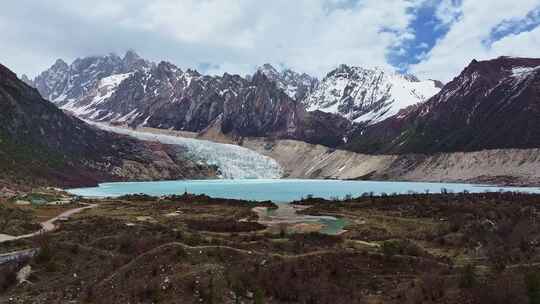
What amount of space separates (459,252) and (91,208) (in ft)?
201

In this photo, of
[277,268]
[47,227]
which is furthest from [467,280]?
[47,227]

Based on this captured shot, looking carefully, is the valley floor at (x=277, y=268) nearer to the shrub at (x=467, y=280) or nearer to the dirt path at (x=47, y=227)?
the shrub at (x=467, y=280)

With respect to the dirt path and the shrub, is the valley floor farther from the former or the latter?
the dirt path

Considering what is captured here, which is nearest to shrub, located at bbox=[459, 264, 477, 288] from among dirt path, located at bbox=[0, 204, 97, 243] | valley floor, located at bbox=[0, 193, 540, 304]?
valley floor, located at bbox=[0, 193, 540, 304]

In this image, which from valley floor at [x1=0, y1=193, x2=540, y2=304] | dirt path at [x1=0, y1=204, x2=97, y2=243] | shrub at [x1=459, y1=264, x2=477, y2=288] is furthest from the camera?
dirt path at [x1=0, y1=204, x2=97, y2=243]

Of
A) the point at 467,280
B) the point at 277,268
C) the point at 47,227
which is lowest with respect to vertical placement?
the point at 47,227

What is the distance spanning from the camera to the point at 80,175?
608 ft

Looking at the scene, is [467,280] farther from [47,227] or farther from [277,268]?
[47,227]

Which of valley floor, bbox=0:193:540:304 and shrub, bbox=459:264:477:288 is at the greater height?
shrub, bbox=459:264:477:288

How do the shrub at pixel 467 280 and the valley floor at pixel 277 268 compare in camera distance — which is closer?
the shrub at pixel 467 280

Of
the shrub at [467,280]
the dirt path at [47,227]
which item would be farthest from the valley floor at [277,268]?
the dirt path at [47,227]

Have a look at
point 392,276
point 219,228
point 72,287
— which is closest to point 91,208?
point 219,228

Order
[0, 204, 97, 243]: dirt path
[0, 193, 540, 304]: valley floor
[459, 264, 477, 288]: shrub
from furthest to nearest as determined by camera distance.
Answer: [0, 204, 97, 243]: dirt path, [0, 193, 540, 304]: valley floor, [459, 264, 477, 288]: shrub

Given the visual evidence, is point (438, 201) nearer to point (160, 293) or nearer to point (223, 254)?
point (223, 254)
